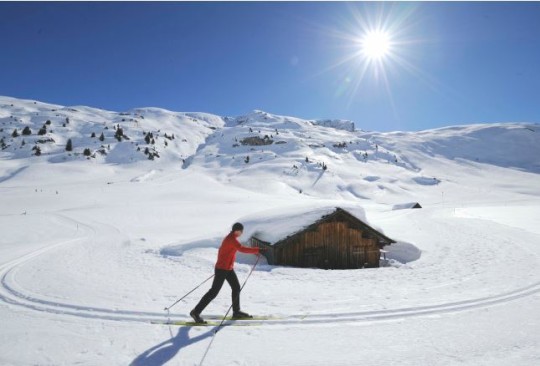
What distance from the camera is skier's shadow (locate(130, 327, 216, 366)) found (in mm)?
6324

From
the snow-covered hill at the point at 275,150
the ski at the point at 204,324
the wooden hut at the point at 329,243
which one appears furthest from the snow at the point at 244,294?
the snow-covered hill at the point at 275,150

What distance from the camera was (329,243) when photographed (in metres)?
19.3

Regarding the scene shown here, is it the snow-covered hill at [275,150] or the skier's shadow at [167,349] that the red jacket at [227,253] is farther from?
the snow-covered hill at [275,150]

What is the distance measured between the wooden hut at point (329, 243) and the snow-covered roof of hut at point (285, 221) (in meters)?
0.08

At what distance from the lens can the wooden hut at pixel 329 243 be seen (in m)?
18.4

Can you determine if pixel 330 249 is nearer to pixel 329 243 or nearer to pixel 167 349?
pixel 329 243

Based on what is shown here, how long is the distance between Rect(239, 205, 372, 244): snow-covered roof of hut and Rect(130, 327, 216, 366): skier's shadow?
10.9 m

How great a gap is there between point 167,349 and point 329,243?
44.5ft

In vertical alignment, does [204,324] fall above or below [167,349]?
above

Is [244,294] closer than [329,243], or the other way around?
[244,294]

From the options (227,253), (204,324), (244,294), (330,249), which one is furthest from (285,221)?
(204,324)

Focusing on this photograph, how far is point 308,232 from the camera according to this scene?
62.1 ft

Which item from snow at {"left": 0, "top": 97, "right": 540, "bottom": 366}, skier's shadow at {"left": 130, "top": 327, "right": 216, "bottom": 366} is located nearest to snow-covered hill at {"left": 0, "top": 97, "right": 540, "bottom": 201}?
snow at {"left": 0, "top": 97, "right": 540, "bottom": 366}

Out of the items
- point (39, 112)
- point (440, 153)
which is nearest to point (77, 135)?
point (39, 112)
